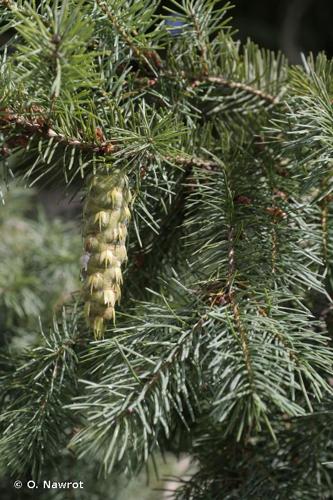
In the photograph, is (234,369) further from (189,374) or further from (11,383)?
(11,383)

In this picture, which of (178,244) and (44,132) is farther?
(178,244)

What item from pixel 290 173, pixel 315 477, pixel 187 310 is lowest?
pixel 315 477

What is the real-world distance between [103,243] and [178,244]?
0.15 m

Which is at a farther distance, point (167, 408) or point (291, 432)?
point (291, 432)

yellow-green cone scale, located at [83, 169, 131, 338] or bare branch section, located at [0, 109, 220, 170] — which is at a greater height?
bare branch section, located at [0, 109, 220, 170]

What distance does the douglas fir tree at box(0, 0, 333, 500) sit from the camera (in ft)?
1.16

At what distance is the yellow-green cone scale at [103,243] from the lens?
373mm

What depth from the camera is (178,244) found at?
0.51 m

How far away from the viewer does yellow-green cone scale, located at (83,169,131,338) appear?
0.37m

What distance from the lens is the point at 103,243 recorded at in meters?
0.37

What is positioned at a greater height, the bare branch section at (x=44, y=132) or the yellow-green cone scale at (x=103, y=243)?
the bare branch section at (x=44, y=132)

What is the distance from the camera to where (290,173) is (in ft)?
1.55

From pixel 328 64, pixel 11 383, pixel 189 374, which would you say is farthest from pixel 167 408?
pixel 328 64

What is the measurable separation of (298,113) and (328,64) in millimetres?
78
